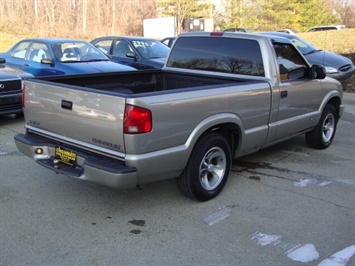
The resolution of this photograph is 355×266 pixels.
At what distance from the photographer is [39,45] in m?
9.05

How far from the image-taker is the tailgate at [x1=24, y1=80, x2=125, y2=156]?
3334 mm

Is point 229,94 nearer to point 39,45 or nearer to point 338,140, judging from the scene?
point 338,140

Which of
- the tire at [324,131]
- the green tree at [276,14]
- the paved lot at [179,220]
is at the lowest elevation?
the paved lot at [179,220]

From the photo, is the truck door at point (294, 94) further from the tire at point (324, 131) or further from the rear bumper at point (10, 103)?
the rear bumper at point (10, 103)

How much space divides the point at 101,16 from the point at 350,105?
32507 millimetres

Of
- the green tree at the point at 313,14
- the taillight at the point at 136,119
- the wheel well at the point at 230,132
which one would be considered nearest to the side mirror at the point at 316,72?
the wheel well at the point at 230,132

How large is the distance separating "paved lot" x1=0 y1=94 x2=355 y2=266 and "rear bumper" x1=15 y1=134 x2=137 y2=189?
0.46m

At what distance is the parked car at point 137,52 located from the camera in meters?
10.8

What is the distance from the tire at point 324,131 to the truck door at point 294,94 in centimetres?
36

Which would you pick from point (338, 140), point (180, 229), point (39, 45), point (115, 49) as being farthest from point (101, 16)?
point (180, 229)

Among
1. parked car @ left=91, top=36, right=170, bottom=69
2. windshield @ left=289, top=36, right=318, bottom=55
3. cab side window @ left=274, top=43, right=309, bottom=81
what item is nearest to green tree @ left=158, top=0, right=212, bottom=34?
windshield @ left=289, top=36, right=318, bottom=55

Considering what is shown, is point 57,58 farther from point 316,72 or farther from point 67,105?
point 316,72

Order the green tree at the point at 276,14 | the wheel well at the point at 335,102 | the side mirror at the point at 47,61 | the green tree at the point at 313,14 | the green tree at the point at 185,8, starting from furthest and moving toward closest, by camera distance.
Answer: the green tree at the point at 185,8 < the green tree at the point at 313,14 < the green tree at the point at 276,14 < the side mirror at the point at 47,61 < the wheel well at the point at 335,102

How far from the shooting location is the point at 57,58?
8.55 m
